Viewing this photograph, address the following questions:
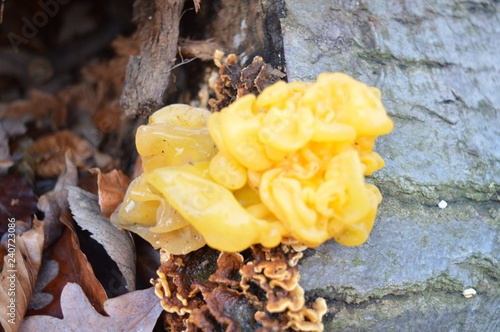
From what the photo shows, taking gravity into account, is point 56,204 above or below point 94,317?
above

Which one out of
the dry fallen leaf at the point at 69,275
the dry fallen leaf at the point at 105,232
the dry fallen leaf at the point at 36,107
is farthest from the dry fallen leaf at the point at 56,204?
the dry fallen leaf at the point at 36,107

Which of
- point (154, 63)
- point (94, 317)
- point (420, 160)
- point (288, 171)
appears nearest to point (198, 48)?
point (154, 63)

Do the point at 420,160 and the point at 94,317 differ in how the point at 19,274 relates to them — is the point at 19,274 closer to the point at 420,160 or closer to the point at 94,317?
the point at 94,317

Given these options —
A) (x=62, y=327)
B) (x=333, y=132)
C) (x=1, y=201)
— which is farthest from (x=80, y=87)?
(x=333, y=132)

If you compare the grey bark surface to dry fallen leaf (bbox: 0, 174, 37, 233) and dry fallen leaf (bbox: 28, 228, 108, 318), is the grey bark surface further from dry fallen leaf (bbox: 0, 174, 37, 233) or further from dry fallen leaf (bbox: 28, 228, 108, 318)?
dry fallen leaf (bbox: 0, 174, 37, 233)

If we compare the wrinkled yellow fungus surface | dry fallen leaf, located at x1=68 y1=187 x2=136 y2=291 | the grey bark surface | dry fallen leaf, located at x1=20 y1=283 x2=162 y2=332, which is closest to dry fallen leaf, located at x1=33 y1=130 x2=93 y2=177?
dry fallen leaf, located at x1=68 y1=187 x2=136 y2=291

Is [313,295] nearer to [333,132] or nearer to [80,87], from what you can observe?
[333,132]
